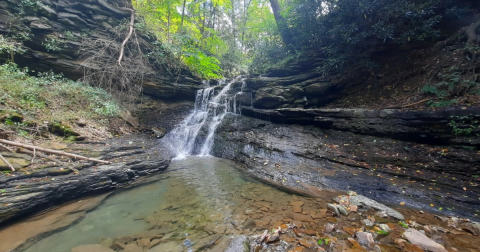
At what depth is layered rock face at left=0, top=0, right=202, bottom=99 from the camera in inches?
296

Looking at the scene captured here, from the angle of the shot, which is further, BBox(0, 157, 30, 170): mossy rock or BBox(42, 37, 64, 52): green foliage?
BBox(42, 37, 64, 52): green foliage

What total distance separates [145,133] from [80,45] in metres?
4.86

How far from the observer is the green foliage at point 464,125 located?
467 centimetres

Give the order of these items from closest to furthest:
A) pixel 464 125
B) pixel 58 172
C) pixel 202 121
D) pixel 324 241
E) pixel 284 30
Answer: pixel 324 241 < pixel 58 172 < pixel 464 125 < pixel 202 121 < pixel 284 30

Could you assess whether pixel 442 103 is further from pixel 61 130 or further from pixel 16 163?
pixel 61 130

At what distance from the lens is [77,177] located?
14.5 ft

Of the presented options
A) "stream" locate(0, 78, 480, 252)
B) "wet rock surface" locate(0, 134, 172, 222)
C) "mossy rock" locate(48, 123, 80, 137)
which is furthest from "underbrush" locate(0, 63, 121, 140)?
"stream" locate(0, 78, 480, 252)

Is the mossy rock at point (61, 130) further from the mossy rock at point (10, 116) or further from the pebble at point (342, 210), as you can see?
the pebble at point (342, 210)

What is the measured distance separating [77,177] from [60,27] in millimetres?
7967

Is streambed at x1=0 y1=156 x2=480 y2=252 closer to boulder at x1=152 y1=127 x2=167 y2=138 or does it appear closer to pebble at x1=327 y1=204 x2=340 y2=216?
pebble at x1=327 y1=204 x2=340 y2=216

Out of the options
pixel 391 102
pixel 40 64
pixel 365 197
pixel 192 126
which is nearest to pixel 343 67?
pixel 391 102

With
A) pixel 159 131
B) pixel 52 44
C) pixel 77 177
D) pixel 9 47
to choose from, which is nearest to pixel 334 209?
pixel 77 177

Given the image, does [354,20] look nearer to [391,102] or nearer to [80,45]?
[391,102]

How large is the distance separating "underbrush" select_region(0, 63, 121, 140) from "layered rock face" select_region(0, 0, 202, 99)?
0.76 meters
